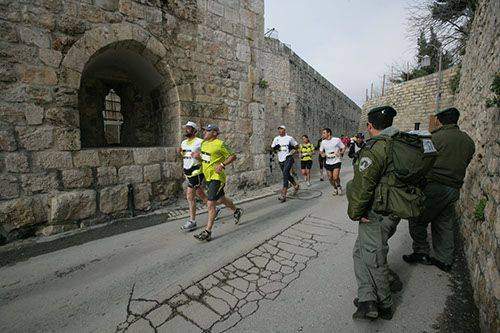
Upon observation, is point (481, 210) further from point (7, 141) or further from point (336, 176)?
point (7, 141)

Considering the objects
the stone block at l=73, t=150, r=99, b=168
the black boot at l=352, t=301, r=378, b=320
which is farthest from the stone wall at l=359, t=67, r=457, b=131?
the stone block at l=73, t=150, r=99, b=168

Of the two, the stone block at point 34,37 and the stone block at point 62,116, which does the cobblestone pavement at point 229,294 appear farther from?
the stone block at point 34,37

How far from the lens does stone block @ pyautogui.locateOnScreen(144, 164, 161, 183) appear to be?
5105mm

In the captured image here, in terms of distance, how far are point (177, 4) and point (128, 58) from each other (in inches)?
58.4

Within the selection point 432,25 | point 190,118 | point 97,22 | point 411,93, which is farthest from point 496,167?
point 411,93

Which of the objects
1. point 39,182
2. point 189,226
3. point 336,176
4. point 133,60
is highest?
point 133,60

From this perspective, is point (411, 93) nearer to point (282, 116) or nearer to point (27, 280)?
point (282, 116)

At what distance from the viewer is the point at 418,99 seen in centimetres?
1677

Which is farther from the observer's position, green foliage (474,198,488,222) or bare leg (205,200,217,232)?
bare leg (205,200,217,232)

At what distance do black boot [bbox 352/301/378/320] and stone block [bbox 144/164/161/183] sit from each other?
414cm

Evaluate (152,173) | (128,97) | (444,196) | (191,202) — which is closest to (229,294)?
(191,202)

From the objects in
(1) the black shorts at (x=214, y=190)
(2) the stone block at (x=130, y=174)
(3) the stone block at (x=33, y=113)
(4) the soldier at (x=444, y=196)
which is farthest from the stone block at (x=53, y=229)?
(4) the soldier at (x=444, y=196)

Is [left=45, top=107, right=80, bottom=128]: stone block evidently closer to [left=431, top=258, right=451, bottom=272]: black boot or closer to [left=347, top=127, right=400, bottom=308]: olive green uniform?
[left=347, top=127, right=400, bottom=308]: olive green uniform

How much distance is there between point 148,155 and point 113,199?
1.01 metres
